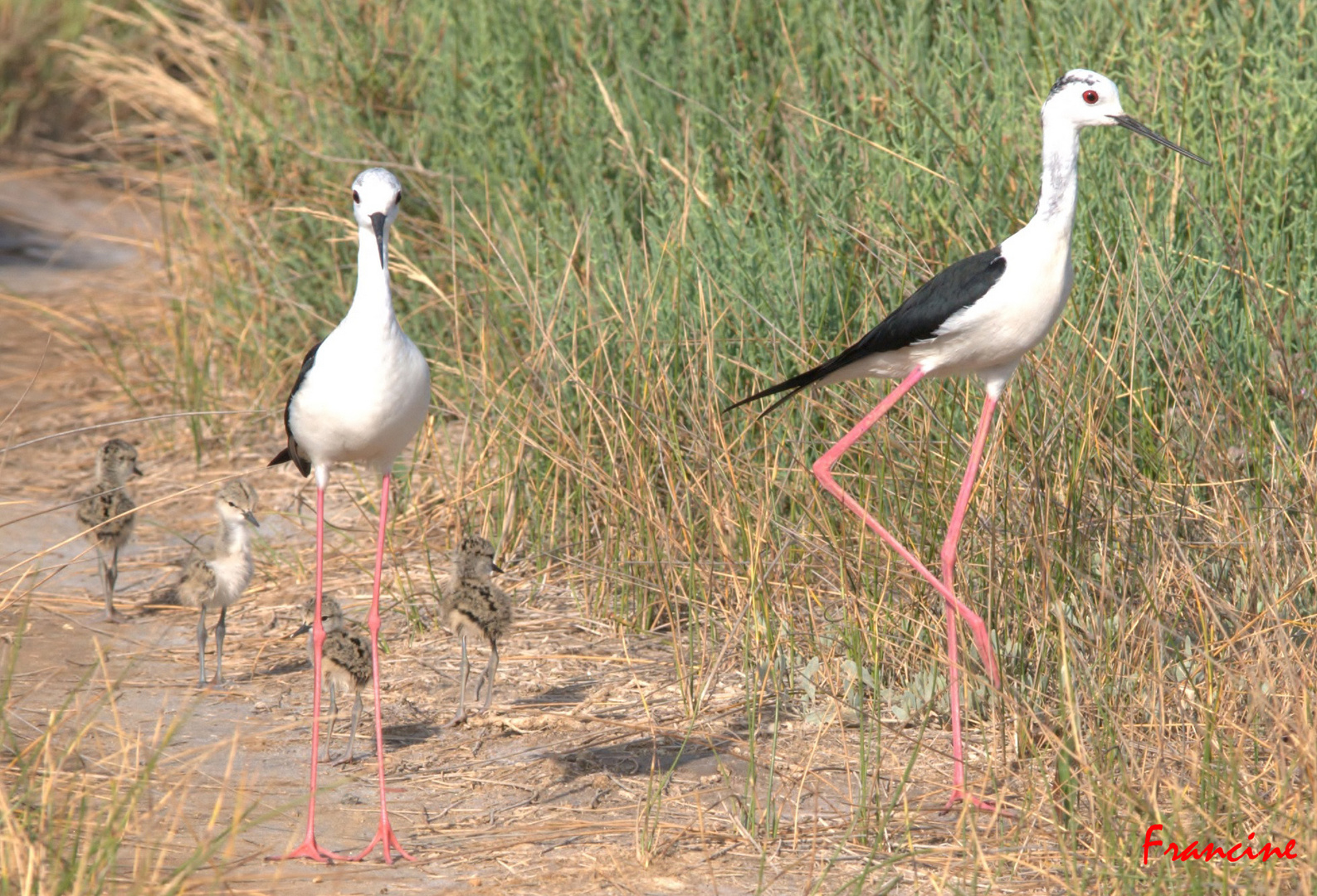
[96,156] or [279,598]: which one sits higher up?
[96,156]

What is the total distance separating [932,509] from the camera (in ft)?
15.6

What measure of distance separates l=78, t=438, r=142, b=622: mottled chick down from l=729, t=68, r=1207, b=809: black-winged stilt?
8.41 feet

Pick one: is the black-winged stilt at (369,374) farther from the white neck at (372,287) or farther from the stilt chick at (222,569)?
the stilt chick at (222,569)

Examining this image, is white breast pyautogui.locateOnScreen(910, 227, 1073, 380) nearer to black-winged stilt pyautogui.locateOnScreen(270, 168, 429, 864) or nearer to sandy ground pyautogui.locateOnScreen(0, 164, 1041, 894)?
sandy ground pyautogui.locateOnScreen(0, 164, 1041, 894)

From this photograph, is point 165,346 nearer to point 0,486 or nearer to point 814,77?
point 0,486

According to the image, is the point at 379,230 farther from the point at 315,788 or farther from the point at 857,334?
the point at 857,334

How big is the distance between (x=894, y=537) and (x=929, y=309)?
0.84 m

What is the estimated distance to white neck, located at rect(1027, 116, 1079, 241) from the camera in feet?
13.4

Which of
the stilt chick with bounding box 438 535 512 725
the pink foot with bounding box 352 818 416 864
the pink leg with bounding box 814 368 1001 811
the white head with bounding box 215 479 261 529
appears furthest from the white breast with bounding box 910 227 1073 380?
the white head with bounding box 215 479 261 529

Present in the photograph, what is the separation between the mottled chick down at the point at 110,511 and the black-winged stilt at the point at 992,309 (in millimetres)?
2562

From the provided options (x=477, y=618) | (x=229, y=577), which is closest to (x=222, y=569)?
(x=229, y=577)

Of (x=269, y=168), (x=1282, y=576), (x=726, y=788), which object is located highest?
(x=269, y=168)

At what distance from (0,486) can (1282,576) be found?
5.05 metres

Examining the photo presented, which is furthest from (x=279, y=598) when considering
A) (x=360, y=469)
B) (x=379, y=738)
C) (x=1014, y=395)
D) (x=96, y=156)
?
(x=96, y=156)
